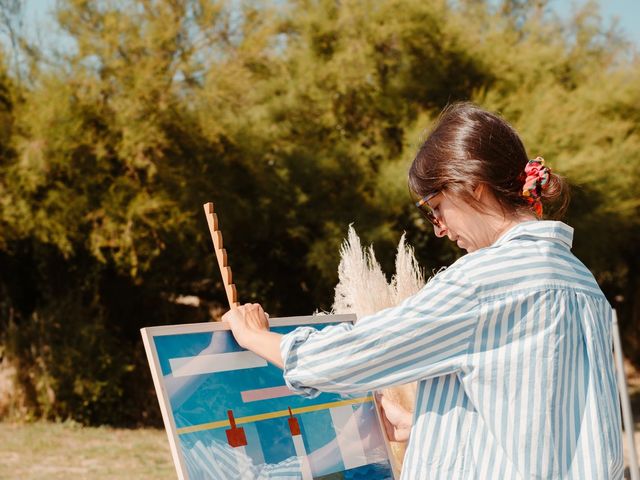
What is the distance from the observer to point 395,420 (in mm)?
2086

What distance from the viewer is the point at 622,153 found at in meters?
8.11

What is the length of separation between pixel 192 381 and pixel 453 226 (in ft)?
2.14

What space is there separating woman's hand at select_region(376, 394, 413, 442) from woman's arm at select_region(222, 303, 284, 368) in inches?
21.0

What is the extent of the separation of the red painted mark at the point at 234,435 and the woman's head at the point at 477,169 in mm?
659

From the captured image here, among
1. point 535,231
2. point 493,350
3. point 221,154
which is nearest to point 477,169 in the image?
point 535,231

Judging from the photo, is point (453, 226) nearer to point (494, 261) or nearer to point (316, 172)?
point (494, 261)

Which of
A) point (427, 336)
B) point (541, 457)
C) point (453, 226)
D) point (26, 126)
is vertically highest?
point (26, 126)

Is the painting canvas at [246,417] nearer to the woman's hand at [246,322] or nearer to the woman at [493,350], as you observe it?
the woman's hand at [246,322]

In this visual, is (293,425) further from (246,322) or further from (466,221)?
(466,221)

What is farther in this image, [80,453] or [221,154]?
[221,154]

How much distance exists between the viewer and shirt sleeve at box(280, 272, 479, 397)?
1.29 m

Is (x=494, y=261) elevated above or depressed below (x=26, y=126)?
below

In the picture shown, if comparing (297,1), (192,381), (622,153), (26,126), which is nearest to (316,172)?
(297,1)

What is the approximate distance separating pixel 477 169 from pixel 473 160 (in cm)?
2
